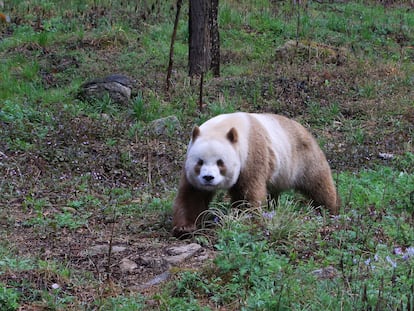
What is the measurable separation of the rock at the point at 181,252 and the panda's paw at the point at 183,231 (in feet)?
1.13

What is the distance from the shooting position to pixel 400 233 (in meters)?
5.70

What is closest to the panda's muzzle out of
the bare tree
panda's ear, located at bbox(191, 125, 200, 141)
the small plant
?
panda's ear, located at bbox(191, 125, 200, 141)

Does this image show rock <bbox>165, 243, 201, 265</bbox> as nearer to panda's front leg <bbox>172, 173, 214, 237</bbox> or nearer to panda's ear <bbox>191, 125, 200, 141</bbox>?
panda's front leg <bbox>172, 173, 214, 237</bbox>

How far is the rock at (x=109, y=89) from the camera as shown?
35.7ft


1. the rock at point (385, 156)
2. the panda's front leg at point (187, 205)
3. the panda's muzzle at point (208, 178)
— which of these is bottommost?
the rock at point (385, 156)

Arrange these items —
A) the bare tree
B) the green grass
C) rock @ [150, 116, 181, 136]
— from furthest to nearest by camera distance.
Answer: the bare tree → rock @ [150, 116, 181, 136] → the green grass

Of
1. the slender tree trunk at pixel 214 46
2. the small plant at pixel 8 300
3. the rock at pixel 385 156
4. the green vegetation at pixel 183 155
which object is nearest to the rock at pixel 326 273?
the green vegetation at pixel 183 155

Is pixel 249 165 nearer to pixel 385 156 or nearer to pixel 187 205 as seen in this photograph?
pixel 187 205

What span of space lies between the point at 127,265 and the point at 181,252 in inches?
17.4

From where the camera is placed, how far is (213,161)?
628cm

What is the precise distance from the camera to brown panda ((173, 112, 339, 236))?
6.32 metres

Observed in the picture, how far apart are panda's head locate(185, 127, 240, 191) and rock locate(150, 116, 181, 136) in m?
3.53

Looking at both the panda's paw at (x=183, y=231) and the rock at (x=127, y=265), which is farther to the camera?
the panda's paw at (x=183, y=231)

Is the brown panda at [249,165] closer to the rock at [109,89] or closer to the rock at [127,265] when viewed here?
the rock at [127,265]
